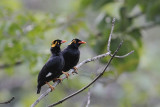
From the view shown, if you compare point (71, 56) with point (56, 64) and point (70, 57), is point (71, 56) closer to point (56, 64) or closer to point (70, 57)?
point (70, 57)

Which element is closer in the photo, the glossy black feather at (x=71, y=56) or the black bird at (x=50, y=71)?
the black bird at (x=50, y=71)

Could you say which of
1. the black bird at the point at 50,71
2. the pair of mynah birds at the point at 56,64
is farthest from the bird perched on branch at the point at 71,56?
the black bird at the point at 50,71

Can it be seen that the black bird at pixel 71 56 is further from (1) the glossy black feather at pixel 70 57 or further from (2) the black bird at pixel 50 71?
(2) the black bird at pixel 50 71

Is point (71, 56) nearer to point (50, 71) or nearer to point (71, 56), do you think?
point (71, 56)

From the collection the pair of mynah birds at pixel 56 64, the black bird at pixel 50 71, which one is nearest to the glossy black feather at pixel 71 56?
the pair of mynah birds at pixel 56 64

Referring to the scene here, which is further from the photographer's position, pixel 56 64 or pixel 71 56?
pixel 71 56

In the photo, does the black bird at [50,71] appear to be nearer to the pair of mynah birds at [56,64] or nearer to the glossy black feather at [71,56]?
the pair of mynah birds at [56,64]

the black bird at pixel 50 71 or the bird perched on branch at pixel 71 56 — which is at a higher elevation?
the bird perched on branch at pixel 71 56

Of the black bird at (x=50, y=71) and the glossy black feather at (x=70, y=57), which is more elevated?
the glossy black feather at (x=70, y=57)

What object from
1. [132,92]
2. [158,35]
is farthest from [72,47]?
[158,35]

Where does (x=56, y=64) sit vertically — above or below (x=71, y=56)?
below

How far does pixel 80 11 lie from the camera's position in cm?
617

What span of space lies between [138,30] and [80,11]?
1140 millimetres

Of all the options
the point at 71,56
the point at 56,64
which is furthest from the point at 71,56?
the point at 56,64
